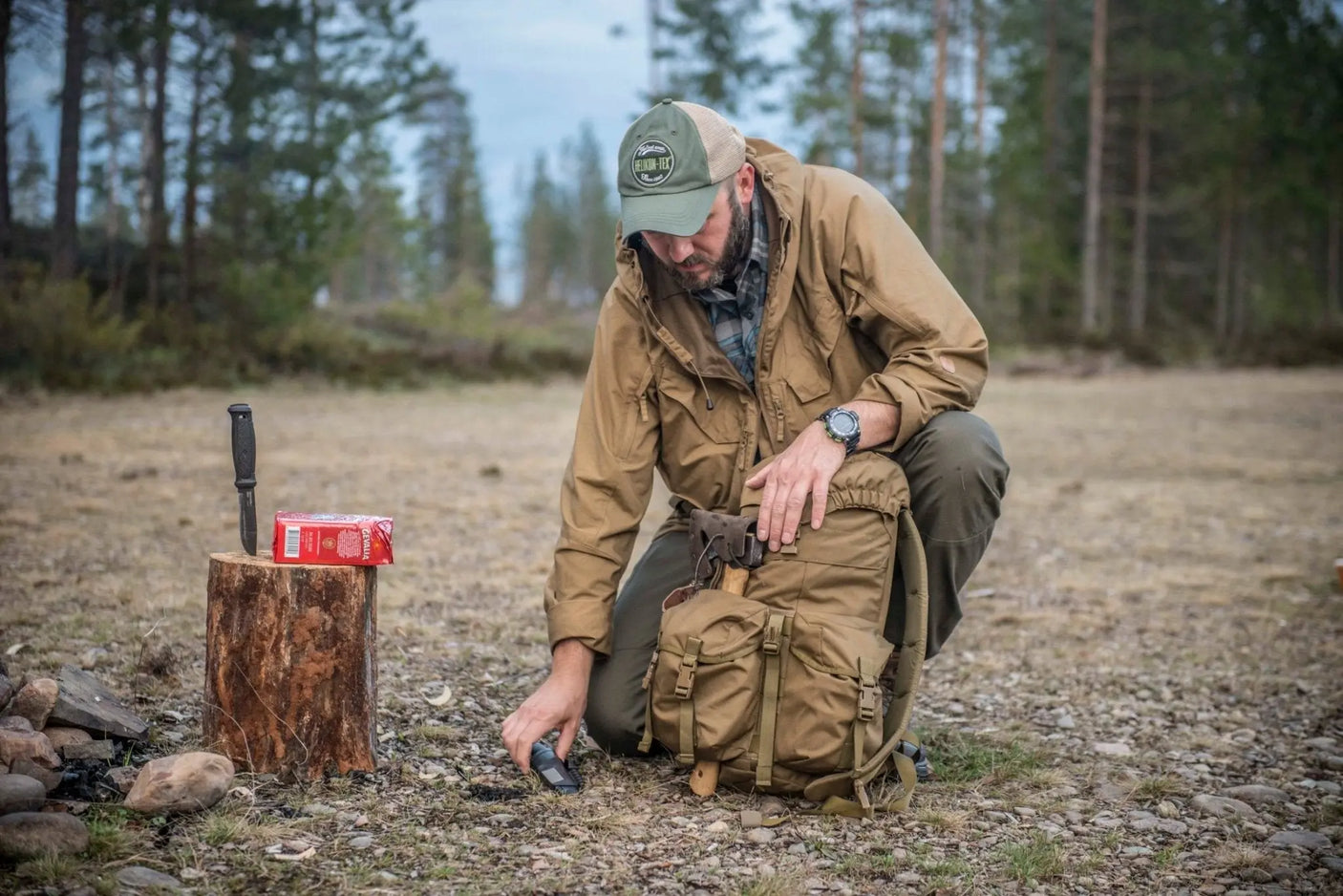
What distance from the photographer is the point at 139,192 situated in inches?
909

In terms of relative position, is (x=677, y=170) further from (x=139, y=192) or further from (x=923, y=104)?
(x=923, y=104)

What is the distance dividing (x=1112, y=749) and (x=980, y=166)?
32.5 metres

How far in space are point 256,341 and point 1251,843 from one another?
18.0 m

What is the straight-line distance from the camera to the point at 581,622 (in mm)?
2951

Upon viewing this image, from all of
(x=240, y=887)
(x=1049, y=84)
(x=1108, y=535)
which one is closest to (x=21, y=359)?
(x=1108, y=535)

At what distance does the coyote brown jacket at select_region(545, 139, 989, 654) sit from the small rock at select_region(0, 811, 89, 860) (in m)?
1.18

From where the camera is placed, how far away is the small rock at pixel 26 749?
8.13ft

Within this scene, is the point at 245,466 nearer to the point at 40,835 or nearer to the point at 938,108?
the point at 40,835

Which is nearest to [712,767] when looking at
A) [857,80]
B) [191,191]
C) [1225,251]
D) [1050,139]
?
[191,191]

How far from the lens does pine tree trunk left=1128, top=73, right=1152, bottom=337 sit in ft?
98.5

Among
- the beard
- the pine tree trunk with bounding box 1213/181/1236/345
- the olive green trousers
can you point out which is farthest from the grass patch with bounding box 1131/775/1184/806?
the pine tree trunk with bounding box 1213/181/1236/345

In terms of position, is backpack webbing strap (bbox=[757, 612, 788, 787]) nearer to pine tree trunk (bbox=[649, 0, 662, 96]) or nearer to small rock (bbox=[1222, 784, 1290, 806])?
small rock (bbox=[1222, 784, 1290, 806])

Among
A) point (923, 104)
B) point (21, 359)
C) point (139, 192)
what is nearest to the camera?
point (21, 359)

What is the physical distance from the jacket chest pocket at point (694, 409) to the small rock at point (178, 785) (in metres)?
1.48
